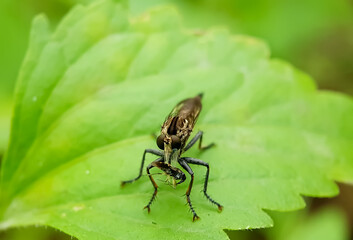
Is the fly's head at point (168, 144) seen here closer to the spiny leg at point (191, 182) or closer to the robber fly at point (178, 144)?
the robber fly at point (178, 144)

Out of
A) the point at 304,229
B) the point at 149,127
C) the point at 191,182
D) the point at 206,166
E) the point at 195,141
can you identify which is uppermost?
the point at 149,127

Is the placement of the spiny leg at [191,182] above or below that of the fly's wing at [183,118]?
below

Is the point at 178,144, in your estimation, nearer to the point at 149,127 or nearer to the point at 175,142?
the point at 175,142


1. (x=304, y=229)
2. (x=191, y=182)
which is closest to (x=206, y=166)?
(x=191, y=182)

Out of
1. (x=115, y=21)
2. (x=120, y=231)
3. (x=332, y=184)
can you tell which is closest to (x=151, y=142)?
(x=120, y=231)

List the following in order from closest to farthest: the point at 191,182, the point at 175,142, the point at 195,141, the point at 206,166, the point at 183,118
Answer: the point at 191,182 < the point at 206,166 < the point at 175,142 < the point at 183,118 < the point at 195,141

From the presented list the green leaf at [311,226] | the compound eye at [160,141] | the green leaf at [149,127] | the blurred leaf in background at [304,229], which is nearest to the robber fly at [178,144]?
the compound eye at [160,141]
